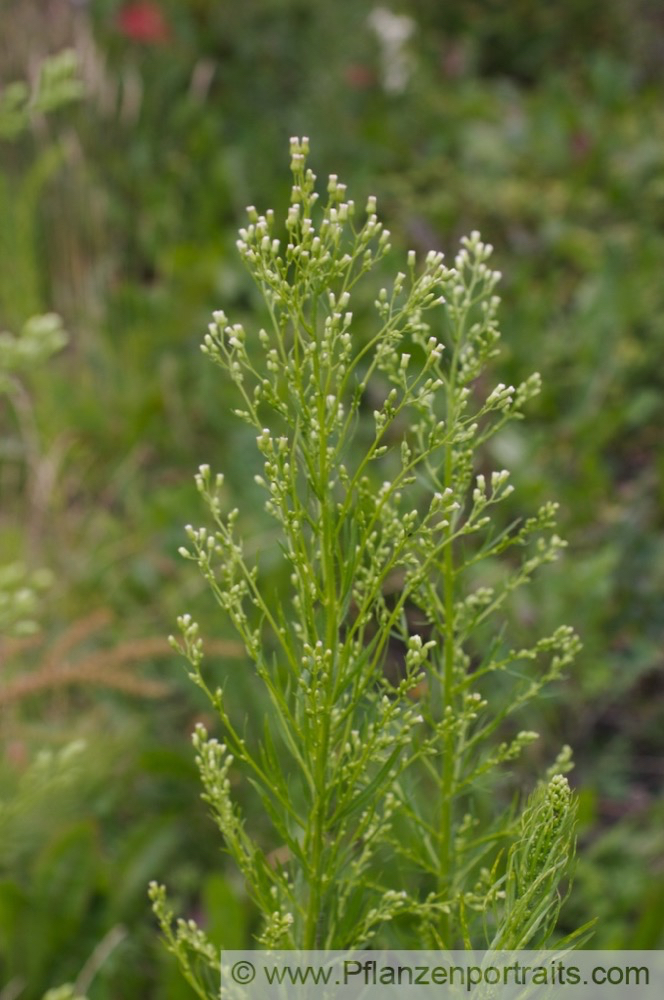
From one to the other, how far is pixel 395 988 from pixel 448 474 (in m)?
0.49

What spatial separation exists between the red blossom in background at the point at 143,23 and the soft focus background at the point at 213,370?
0.05 ft

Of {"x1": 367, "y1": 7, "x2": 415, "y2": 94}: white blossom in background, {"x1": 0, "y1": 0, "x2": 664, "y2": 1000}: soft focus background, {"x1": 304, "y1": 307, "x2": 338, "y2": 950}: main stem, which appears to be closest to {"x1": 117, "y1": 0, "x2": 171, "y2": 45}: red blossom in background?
{"x1": 0, "y1": 0, "x2": 664, "y2": 1000}: soft focus background

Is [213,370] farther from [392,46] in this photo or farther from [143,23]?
[392,46]

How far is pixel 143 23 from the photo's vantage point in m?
5.48

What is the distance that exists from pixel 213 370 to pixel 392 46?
9.84 ft

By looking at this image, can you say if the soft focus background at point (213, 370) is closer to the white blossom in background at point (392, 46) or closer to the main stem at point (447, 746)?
the white blossom in background at point (392, 46)

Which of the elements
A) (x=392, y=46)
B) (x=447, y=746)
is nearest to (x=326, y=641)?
(x=447, y=746)

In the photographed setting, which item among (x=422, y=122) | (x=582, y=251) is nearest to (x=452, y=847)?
(x=582, y=251)

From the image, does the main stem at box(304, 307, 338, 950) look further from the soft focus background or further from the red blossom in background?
the red blossom in background

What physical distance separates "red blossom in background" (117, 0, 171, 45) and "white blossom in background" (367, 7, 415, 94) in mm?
1104

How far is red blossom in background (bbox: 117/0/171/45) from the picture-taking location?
215 inches

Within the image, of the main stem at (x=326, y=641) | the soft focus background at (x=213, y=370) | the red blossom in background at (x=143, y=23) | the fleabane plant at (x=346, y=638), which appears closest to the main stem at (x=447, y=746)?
the fleabane plant at (x=346, y=638)

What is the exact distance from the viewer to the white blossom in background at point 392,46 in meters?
6.01

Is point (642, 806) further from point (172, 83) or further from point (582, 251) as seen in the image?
point (172, 83)
